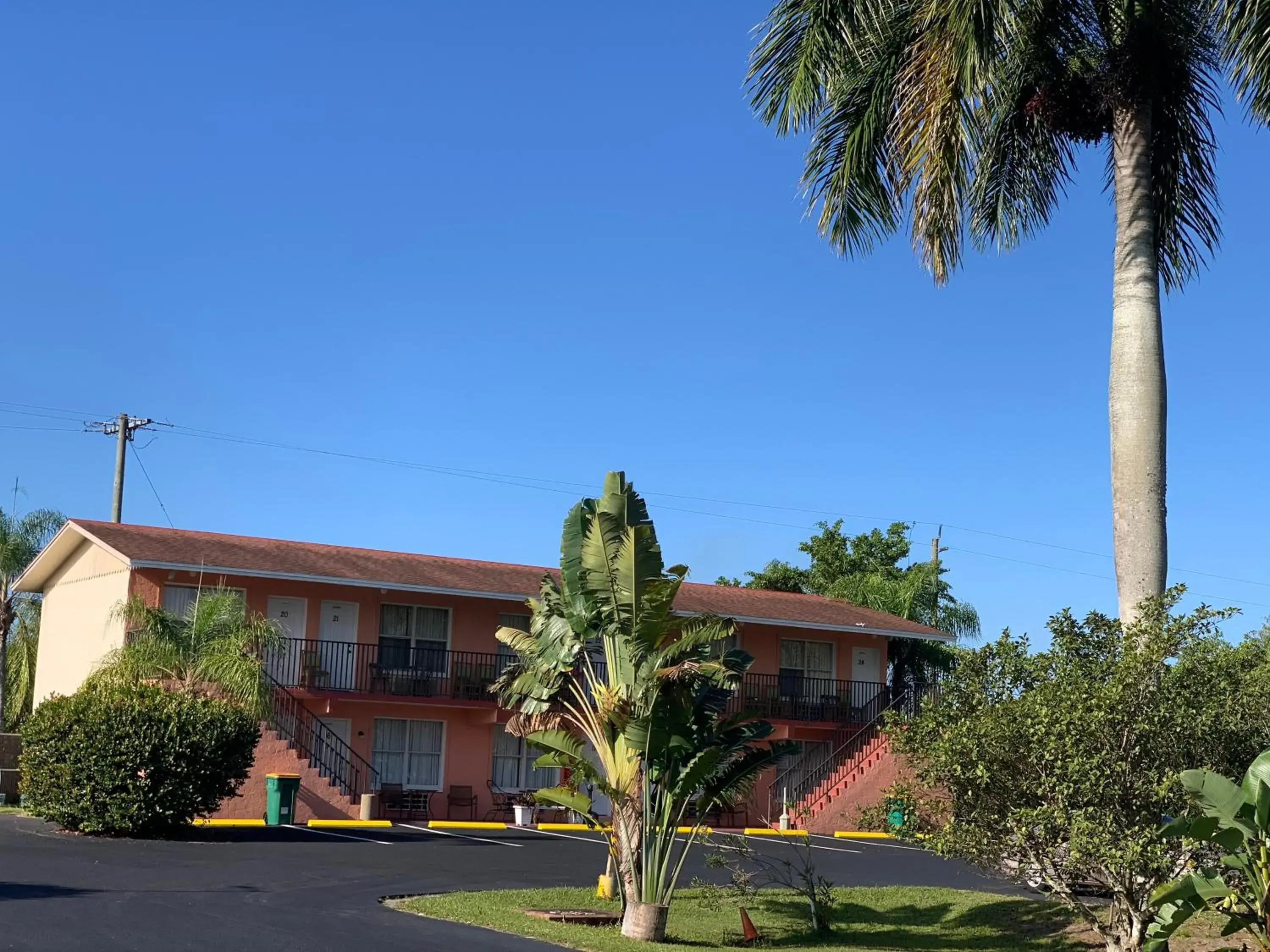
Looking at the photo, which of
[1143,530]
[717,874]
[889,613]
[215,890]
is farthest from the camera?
[889,613]

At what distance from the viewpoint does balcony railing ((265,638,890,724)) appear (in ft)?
101

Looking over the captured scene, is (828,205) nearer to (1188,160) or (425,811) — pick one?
(1188,160)

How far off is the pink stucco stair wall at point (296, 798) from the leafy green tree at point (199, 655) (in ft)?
8.57

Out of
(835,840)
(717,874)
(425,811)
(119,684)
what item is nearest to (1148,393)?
(717,874)

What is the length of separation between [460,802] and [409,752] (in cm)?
160

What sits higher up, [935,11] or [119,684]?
[935,11]

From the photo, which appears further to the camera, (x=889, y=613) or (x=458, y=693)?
(x=889, y=613)

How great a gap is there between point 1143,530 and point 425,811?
2108 cm

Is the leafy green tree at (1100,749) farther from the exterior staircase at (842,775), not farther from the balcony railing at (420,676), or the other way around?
the exterior staircase at (842,775)

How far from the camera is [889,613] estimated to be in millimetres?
43375

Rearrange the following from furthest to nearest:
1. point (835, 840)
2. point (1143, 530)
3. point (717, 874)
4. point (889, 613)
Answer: point (889, 613), point (835, 840), point (717, 874), point (1143, 530)

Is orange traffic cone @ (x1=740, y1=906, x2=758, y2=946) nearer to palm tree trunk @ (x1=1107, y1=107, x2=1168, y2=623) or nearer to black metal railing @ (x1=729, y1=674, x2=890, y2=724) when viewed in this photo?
palm tree trunk @ (x1=1107, y1=107, x2=1168, y2=623)

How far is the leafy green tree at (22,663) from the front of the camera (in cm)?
3769

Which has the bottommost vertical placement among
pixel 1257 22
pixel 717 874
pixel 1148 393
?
pixel 717 874
